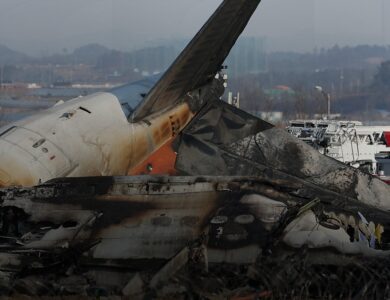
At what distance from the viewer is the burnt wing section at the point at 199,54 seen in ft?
39.6

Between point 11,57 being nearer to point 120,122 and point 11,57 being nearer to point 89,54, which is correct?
point 89,54

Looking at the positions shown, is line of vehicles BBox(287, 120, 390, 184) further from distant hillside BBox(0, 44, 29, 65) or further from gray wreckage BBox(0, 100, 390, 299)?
distant hillside BBox(0, 44, 29, 65)

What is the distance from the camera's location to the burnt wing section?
12078mm

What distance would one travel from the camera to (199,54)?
12297 millimetres

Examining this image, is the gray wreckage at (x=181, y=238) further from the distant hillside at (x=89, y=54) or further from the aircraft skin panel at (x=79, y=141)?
the distant hillside at (x=89, y=54)

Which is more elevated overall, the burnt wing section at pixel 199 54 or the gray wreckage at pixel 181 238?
the burnt wing section at pixel 199 54

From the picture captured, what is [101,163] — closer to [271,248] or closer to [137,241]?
[137,241]

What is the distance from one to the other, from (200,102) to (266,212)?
656 cm

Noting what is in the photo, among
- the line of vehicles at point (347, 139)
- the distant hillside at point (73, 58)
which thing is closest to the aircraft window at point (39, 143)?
the line of vehicles at point (347, 139)

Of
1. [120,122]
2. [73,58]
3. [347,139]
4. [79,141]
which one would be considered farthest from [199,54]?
[73,58]

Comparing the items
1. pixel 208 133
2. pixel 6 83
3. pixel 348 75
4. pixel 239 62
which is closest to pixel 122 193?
pixel 208 133

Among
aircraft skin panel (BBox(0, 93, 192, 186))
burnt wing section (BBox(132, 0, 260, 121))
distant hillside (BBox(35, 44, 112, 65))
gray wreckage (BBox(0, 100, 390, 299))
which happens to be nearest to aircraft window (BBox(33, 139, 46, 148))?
aircraft skin panel (BBox(0, 93, 192, 186))

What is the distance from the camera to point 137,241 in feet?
21.9

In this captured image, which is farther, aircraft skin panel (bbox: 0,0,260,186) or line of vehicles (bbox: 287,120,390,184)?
line of vehicles (bbox: 287,120,390,184)
